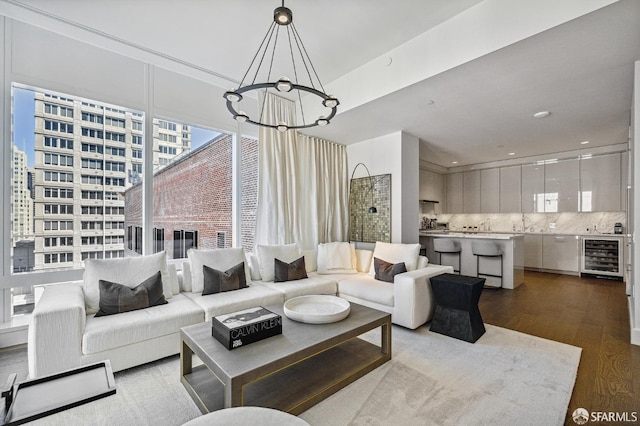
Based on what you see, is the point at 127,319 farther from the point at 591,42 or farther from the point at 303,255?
the point at 591,42

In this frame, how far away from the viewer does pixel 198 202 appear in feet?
13.6

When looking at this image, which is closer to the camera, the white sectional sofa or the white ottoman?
the white ottoman

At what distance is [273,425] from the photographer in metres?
1.13

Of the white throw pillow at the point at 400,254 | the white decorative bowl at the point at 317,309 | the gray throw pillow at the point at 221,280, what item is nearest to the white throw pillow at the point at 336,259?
the white throw pillow at the point at 400,254

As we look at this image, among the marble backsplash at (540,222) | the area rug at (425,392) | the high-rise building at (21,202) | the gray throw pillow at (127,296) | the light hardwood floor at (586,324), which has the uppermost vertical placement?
the high-rise building at (21,202)

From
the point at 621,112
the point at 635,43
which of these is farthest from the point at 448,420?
the point at 621,112

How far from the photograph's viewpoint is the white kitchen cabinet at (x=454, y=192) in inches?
317

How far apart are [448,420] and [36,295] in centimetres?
395

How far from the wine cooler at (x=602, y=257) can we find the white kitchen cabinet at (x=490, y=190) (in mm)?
1897

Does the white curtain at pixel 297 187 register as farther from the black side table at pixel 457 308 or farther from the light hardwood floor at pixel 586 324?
the light hardwood floor at pixel 586 324

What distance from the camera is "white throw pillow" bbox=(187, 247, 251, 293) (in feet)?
10.6

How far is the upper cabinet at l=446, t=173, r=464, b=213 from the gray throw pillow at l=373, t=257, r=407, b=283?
5229 mm

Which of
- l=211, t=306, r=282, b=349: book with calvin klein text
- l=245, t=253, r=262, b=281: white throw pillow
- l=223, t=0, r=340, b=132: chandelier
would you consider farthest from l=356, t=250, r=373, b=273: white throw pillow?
l=211, t=306, r=282, b=349: book with calvin klein text

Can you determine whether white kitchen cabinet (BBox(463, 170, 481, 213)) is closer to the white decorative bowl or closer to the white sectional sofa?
the white sectional sofa
